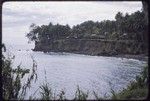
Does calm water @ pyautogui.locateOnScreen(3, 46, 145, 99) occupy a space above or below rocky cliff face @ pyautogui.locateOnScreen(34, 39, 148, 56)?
above

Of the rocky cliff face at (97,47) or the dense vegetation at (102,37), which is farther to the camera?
the rocky cliff face at (97,47)

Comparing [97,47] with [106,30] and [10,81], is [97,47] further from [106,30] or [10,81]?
[10,81]

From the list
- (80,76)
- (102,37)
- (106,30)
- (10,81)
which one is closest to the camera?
(10,81)

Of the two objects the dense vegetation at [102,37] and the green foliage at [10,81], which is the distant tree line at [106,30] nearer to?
the dense vegetation at [102,37]

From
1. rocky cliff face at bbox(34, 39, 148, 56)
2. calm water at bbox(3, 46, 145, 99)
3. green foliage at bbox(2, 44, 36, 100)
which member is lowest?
rocky cliff face at bbox(34, 39, 148, 56)

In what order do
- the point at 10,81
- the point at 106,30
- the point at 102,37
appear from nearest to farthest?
1. the point at 10,81
2. the point at 102,37
3. the point at 106,30

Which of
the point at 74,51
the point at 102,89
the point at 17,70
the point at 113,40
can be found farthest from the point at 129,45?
the point at 17,70

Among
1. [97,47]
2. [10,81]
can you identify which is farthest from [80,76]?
[97,47]

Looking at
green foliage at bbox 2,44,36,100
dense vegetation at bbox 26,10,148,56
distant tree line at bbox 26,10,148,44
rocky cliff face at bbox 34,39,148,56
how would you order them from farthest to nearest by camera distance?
1. rocky cliff face at bbox 34,39,148,56
2. dense vegetation at bbox 26,10,148,56
3. distant tree line at bbox 26,10,148,44
4. green foliage at bbox 2,44,36,100

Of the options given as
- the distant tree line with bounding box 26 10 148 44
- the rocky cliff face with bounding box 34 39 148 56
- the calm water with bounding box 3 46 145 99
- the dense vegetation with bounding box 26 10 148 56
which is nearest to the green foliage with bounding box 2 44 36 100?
the calm water with bounding box 3 46 145 99

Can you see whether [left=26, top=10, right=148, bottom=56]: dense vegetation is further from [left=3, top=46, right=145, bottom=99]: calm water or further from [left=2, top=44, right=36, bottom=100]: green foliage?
[left=2, top=44, right=36, bottom=100]: green foliage

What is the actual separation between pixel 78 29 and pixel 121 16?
43.0 ft

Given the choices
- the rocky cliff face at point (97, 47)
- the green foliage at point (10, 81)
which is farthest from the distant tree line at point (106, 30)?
the green foliage at point (10, 81)

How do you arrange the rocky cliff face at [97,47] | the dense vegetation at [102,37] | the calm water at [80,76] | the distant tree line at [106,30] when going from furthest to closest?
the rocky cliff face at [97,47], the dense vegetation at [102,37], the distant tree line at [106,30], the calm water at [80,76]
